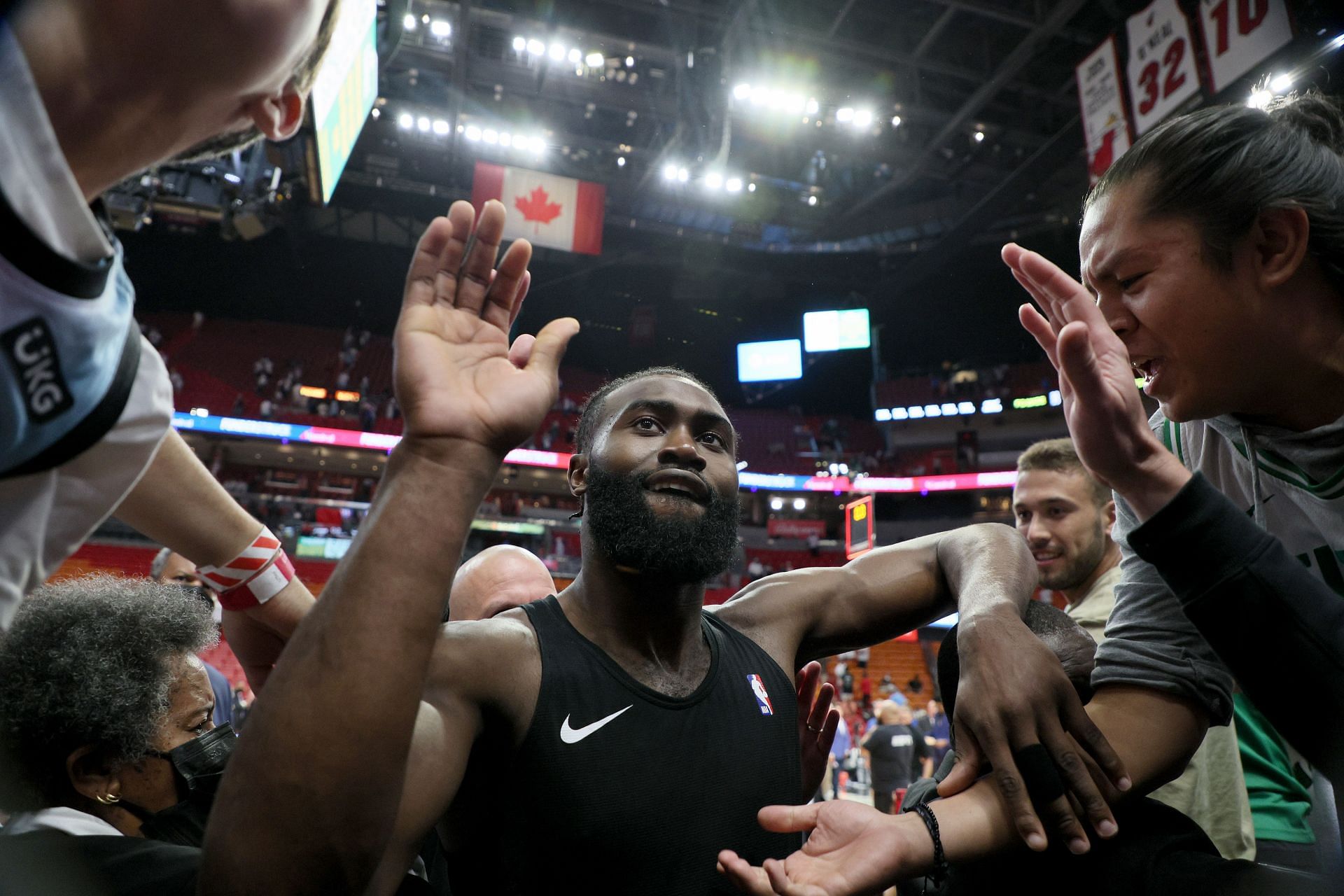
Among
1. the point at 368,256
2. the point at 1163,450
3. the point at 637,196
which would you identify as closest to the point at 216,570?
the point at 1163,450

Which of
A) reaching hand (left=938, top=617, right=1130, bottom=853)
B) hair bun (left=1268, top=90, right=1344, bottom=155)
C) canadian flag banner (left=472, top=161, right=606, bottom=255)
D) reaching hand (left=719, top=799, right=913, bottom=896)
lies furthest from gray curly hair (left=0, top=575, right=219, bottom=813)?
canadian flag banner (left=472, top=161, right=606, bottom=255)

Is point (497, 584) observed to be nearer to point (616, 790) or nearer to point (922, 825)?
point (616, 790)

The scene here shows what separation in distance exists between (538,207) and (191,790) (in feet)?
53.3

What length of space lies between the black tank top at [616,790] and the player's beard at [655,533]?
0.82 ft

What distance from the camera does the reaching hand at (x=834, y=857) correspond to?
135 centimetres

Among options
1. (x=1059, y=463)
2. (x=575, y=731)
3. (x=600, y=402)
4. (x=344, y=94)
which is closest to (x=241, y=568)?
(x=575, y=731)

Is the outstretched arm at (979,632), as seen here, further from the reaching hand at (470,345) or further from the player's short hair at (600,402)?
the reaching hand at (470,345)

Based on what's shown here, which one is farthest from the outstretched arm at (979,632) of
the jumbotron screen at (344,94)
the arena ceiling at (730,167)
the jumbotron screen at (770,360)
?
the jumbotron screen at (770,360)

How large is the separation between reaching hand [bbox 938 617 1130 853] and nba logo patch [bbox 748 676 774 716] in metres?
0.57

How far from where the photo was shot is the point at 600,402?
8.34 ft

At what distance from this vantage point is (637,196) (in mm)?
21188

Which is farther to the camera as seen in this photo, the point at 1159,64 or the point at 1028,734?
the point at 1159,64

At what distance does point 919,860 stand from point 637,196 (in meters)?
21.0

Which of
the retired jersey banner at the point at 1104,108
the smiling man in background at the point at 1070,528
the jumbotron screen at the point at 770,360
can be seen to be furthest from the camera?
the jumbotron screen at the point at 770,360
